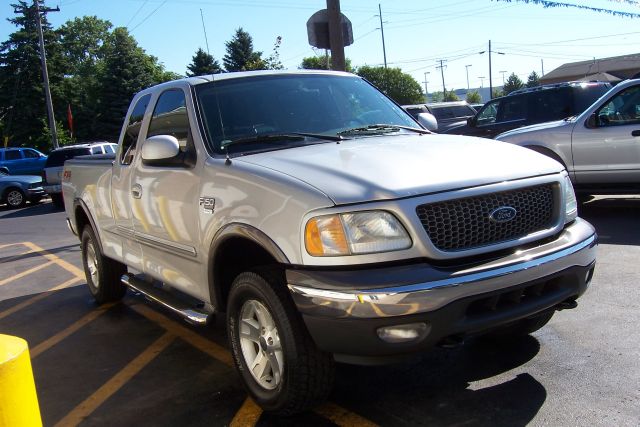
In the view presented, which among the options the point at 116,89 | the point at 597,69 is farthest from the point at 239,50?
the point at 597,69

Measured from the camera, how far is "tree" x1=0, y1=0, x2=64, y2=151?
5350 cm

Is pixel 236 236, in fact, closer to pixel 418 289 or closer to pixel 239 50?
pixel 418 289

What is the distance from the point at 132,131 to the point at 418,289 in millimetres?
3481

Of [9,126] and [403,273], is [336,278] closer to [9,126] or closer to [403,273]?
[403,273]

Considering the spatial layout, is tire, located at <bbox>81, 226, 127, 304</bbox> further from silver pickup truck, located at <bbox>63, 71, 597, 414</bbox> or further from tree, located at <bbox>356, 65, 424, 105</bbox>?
tree, located at <bbox>356, 65, 424, 105</bbox>

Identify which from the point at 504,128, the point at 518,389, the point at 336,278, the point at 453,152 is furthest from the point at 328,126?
the point at 504,128

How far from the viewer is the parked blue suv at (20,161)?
2759 centimetres

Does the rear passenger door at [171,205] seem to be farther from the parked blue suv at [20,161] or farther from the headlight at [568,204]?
the parked blue suv at [20,161]

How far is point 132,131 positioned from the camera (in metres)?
5.49

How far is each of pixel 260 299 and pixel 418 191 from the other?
1.02m

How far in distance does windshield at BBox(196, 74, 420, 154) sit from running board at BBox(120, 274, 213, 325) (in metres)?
1.06

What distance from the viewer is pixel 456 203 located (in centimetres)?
312

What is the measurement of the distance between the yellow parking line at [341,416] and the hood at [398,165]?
47.8 inches

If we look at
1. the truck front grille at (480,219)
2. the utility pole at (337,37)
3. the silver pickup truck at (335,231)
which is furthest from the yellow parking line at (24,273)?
the truck front grille at (480,219)
